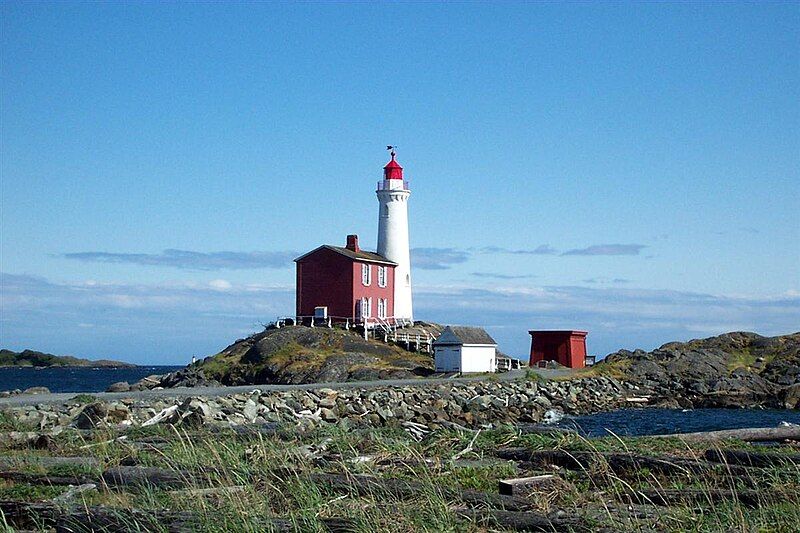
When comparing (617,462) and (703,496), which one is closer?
(703,496)

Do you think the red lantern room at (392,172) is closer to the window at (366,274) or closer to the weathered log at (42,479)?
the window at (366,274)

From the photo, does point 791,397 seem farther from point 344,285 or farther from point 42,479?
point 42,479

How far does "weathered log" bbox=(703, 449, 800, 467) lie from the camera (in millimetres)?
11383

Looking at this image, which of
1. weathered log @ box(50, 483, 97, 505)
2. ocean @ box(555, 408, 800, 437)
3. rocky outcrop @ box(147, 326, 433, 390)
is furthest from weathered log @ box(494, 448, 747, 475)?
rocky outcrop @ box(147, 326, 433, 390)

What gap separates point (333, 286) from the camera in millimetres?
51938

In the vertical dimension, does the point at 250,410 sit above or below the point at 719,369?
below

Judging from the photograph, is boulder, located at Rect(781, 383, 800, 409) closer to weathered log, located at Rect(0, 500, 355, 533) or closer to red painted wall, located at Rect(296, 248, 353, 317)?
red painted wall, located at Rect(296, 248, 353, 317)

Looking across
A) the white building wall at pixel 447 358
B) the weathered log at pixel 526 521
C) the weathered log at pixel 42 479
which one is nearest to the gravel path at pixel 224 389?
the white building wall at pixel 447 358

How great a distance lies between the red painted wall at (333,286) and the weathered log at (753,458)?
39654mm

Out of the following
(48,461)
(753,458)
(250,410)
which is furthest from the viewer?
(250,410)

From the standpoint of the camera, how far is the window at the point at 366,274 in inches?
2042

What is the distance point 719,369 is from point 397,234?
18666 mm

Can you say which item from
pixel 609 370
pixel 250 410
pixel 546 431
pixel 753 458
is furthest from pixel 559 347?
pixel 753 458

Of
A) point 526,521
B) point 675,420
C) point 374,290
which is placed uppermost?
point 374,290
